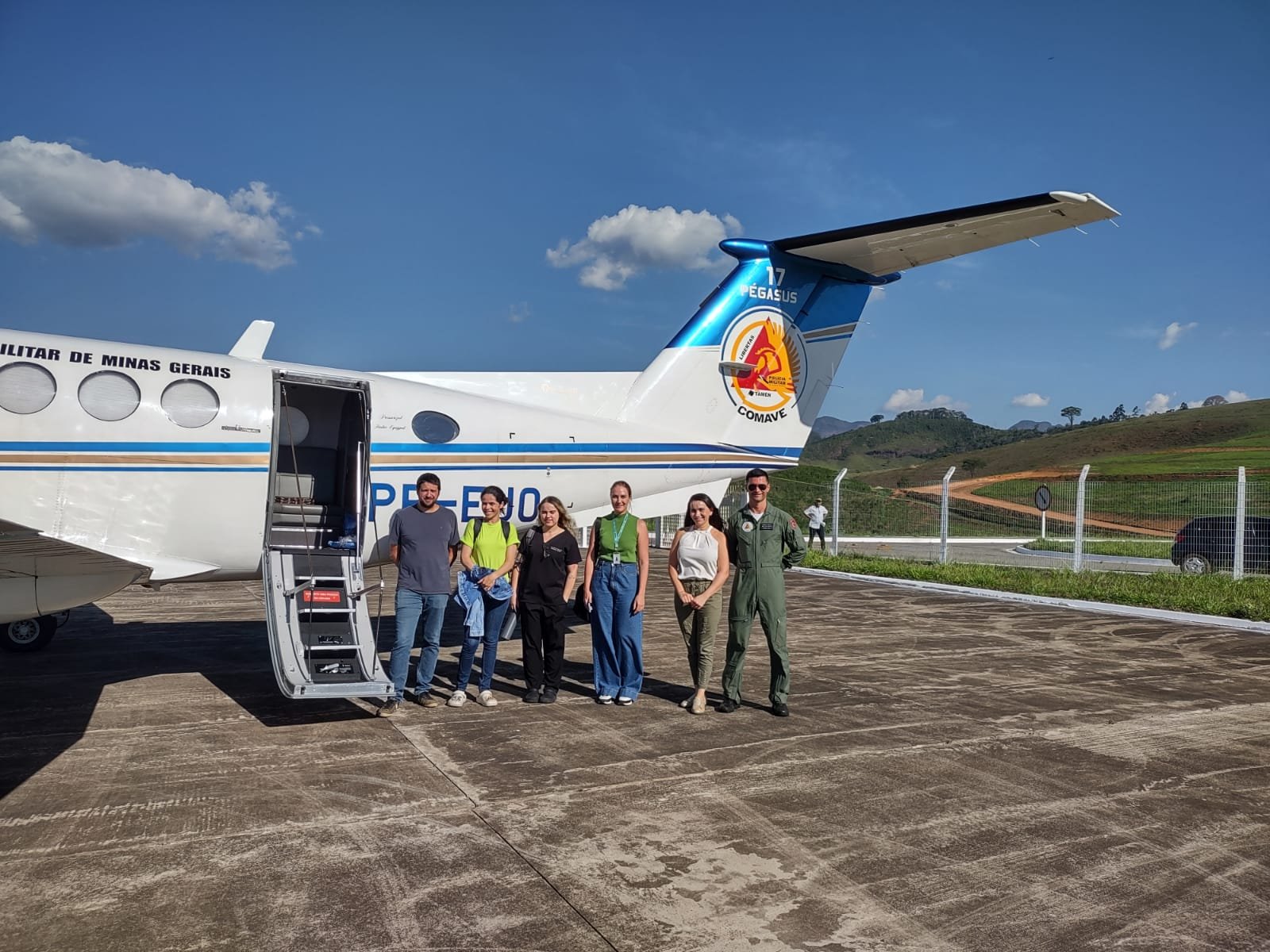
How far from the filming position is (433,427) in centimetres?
798

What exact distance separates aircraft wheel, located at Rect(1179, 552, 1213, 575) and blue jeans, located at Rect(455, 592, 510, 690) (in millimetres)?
15130

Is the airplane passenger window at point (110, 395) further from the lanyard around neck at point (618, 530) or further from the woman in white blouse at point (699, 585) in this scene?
the woman in white blouse at point (699, 585)

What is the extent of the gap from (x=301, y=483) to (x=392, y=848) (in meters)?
5.02

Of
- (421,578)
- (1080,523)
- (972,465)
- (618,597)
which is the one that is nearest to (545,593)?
(618,597)

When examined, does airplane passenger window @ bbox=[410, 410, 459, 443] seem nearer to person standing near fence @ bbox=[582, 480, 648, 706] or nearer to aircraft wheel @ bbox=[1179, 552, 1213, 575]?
person standing near fence @ bbox=[582, 480, 648, 706]

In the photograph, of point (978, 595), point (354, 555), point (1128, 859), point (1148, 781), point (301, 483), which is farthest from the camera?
point (978, 595)

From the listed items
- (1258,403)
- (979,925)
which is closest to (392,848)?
(979,925)

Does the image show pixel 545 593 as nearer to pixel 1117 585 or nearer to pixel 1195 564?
pixel 1117 585

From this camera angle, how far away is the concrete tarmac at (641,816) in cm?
340

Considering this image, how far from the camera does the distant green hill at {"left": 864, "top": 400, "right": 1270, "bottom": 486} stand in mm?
77875

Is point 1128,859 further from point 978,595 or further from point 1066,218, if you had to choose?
point 978,595

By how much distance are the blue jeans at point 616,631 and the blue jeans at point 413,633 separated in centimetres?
120

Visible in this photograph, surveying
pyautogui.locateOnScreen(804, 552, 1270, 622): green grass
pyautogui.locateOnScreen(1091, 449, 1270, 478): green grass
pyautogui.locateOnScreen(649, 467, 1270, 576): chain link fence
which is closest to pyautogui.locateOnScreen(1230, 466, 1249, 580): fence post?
pyautogui.locateOnScreen(649, 467, 1270, 576): chain link fence

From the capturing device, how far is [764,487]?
671cm
